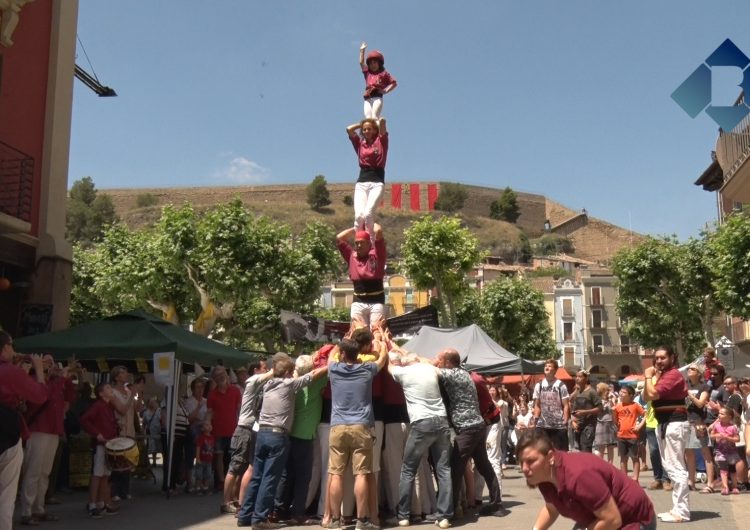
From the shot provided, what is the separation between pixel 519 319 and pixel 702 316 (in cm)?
1633

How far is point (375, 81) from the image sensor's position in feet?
35.8

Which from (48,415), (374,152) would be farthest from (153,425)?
(374,152)

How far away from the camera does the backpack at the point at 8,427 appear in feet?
23.3

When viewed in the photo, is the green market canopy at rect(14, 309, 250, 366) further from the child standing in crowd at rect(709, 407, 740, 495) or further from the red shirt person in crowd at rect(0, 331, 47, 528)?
the child standing in crowd at rect(709, 407, 740, 495)

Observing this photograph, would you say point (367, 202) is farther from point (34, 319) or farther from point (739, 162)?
point (739, 162)

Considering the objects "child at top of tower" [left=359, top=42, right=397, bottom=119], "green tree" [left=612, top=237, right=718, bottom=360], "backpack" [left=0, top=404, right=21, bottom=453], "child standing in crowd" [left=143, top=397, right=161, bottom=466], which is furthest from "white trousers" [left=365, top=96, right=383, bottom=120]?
"green tree" [left=612, top=237, right=718, bottom=360]

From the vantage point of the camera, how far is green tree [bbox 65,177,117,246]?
132250 mm

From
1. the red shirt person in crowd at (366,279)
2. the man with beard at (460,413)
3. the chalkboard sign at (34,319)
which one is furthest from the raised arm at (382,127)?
the chalkboard sign at (34,319)

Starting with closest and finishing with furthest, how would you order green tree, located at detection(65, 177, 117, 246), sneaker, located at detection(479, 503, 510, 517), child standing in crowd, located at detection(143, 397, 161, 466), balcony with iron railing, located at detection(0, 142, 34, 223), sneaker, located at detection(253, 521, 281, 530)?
sneaker, located at detection(253, 521, 281, 530), sneaker, located at detection(479, 503, 510, 517), child standing in crowd, located at detection(143, 397, 161, 466), balcony with iron railing, located at detection(0, 142, 34, 223), green tree, located at detection(65, 177, 117, 246)

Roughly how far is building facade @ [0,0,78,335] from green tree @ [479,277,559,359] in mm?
43685

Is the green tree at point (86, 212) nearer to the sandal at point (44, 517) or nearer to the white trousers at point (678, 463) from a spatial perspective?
the sandal at point (44, 517)

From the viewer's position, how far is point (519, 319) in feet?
195

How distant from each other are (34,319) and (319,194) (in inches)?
5082

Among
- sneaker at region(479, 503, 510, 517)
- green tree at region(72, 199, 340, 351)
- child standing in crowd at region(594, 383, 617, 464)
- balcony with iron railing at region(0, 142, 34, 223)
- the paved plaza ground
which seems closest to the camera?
the paved plaza ground
